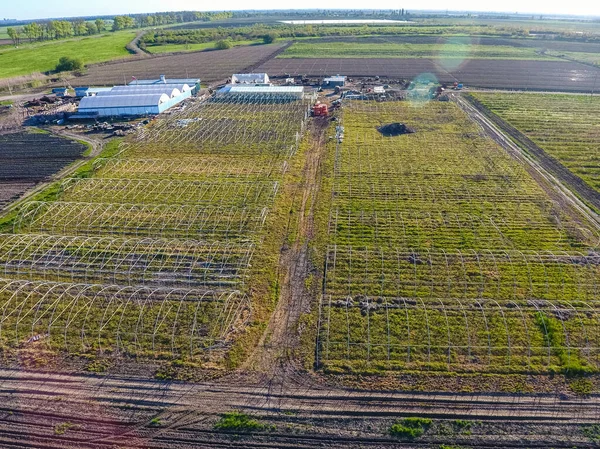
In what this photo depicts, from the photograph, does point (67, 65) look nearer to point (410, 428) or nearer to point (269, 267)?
point (269, 267)

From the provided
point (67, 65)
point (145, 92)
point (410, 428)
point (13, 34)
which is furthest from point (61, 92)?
point (13, 34)

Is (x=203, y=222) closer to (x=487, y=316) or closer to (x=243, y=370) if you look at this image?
(x=243, y=370)

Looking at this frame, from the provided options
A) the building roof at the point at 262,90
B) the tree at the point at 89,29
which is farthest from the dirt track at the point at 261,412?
the tree at the point at 89,29

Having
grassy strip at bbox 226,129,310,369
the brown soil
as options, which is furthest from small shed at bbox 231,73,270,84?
the brown soil

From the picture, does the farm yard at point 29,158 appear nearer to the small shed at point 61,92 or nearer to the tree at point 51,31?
the small shed at point 61,92

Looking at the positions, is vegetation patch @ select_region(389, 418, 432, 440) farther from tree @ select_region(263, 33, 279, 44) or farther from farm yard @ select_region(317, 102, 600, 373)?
tree @ select_region(263, 33, 279, 44)

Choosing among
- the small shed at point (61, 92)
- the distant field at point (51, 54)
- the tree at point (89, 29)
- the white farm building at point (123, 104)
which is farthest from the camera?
the tree at point (89, 29)
